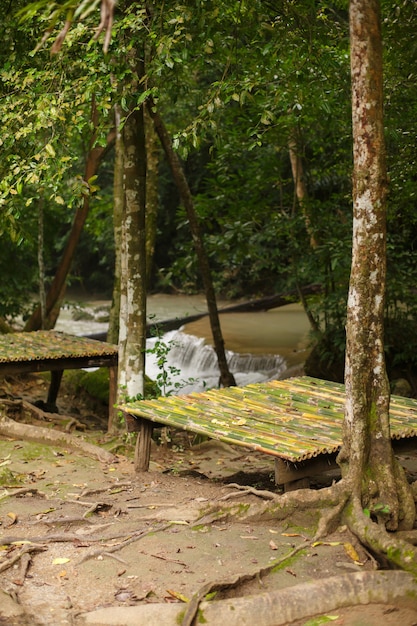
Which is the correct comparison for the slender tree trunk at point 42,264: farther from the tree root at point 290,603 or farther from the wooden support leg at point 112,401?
the tree root at point 290,603

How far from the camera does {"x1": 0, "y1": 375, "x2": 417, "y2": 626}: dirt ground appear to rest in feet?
13.6

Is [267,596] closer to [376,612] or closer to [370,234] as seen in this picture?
[376,612]

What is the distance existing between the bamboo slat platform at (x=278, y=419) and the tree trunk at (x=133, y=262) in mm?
1464

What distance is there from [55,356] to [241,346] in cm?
838

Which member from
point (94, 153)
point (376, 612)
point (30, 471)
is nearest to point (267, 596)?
point (376, 612)

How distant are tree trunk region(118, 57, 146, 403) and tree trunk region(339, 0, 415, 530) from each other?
370cm

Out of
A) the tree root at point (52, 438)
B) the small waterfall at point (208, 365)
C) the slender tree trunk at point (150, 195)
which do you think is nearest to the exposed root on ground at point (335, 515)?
the tree root at point (52, 438)

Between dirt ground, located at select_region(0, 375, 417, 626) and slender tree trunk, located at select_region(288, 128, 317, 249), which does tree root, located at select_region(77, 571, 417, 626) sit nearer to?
→ dirt ground, located at select_region(0, 375, 417, 626)

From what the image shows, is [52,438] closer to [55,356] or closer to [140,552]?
[55,356]

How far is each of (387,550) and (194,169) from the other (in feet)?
75.9

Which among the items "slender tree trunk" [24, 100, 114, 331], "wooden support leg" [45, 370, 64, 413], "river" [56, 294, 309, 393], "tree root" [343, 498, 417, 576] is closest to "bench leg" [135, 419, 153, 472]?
"tree root" [343, 498, 417, 576]

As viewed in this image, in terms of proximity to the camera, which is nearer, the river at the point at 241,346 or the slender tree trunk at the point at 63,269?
the slender tree trunk at the point at 63,269

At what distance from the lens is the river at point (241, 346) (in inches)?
614

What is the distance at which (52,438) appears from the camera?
27.8ft
